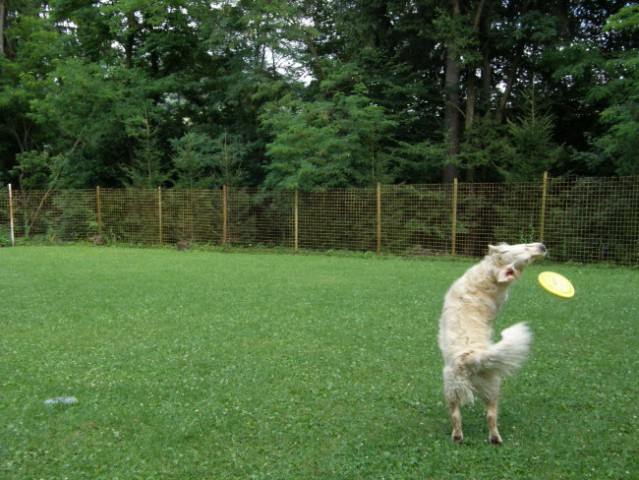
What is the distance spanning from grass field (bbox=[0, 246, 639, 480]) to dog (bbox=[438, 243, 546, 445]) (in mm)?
352

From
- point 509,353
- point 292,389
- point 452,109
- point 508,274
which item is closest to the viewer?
point 509,353

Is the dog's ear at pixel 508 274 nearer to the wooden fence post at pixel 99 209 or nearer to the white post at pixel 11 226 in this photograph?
the wooden fence post at pixel 99 209

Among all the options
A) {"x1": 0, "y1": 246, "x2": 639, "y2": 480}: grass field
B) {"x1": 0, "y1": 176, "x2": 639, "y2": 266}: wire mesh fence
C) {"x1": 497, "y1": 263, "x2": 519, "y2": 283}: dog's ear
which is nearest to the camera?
{"x1": 0, "y1": 246, "x2": 639, "y2": 480}: grass field

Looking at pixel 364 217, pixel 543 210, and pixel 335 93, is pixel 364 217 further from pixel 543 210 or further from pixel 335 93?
pixel 335 93

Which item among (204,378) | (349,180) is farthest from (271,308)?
(349,180)

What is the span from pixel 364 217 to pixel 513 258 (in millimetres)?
11773

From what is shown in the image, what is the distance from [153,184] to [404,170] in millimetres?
9728

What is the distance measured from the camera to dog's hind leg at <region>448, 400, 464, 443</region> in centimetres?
320

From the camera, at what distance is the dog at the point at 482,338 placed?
9.75 feet

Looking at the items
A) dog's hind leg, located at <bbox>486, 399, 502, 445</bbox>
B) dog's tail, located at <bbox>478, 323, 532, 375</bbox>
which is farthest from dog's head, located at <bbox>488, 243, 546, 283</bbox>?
dog's hind leg, located at <bbox>486, 399, 502, 445</bbox>

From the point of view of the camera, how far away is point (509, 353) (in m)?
2.92

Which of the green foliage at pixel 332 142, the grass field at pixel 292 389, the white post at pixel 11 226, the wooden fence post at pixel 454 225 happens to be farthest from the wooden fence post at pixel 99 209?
the wooden fence post at pixel 454 225

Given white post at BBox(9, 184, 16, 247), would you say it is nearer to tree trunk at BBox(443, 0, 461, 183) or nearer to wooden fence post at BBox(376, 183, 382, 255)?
wooden fence post at BBox(376, 183, 382, 255)

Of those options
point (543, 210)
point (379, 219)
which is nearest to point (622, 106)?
point (543, 210)
